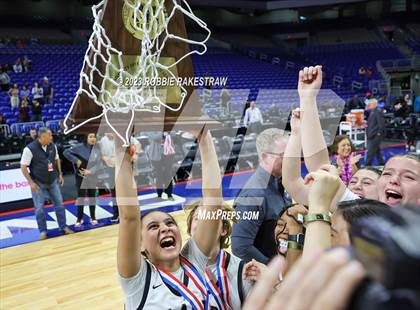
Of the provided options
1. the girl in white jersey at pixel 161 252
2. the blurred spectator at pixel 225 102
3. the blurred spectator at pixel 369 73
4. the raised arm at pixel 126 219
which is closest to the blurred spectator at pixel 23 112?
the blurred spectator at pixel 225 102

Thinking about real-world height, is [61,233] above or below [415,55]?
below

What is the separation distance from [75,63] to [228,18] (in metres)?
11.8

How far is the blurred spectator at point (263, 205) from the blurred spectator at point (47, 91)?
10.5 m

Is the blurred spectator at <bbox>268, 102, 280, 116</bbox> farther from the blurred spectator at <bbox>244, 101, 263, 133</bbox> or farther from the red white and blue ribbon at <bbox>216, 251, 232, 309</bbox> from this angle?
the red white and blue ribbon at <bbox>216, 251, 232, 309</bbox>

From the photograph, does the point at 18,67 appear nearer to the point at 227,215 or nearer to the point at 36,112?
the point at 36,112

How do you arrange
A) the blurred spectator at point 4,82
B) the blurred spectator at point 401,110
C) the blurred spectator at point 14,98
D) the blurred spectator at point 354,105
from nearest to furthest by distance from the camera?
the blurred spectator at point 14,98 → the blurred spectator at point 4,82 → the blurred spectator at point 354,105 → the blurred spectator at point 401,110

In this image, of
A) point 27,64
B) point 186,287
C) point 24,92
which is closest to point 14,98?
point 24,92

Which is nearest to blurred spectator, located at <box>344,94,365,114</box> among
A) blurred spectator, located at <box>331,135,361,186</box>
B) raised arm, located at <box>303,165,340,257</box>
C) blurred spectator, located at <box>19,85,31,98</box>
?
blurred spectator, located at <box>331,135,361,186</box>

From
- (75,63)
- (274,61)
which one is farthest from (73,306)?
(274,61)

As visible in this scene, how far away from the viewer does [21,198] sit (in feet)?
22.7

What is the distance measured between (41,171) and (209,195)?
4.34 m

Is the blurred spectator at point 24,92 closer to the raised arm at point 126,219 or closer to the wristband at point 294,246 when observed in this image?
the raised arm at point 126,219

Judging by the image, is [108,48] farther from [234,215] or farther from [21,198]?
[21,198]

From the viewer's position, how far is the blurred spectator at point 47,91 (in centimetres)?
1188
